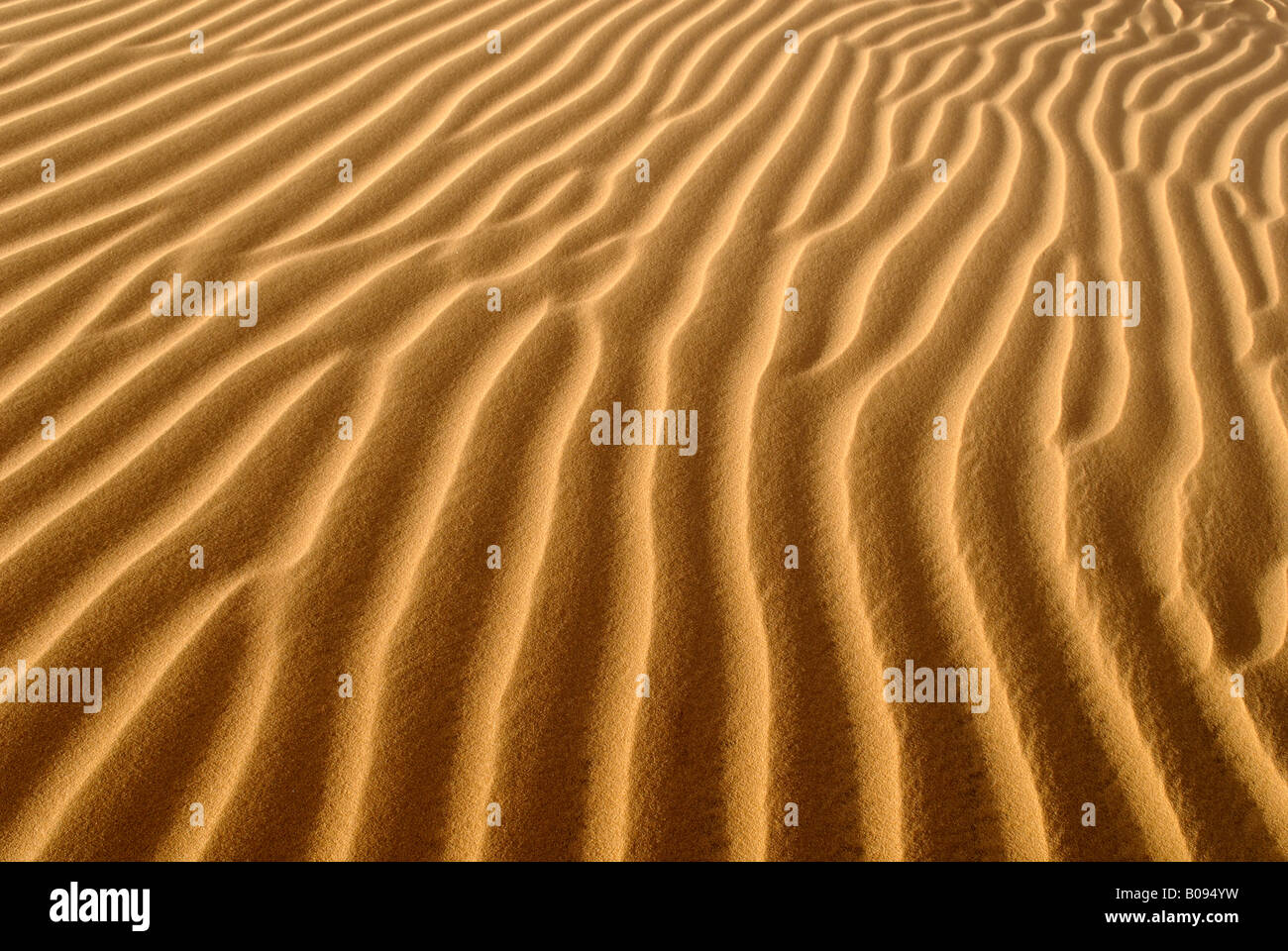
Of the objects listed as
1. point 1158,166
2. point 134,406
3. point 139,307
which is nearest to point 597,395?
point 134,406

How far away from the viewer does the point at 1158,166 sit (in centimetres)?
377

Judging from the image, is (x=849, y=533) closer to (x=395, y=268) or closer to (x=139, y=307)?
(x=395, y=268)

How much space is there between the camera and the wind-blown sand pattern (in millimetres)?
1760

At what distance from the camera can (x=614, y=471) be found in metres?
2.30

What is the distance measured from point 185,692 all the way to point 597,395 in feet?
3.70

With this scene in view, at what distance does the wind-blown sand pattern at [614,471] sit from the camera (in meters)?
1.76
